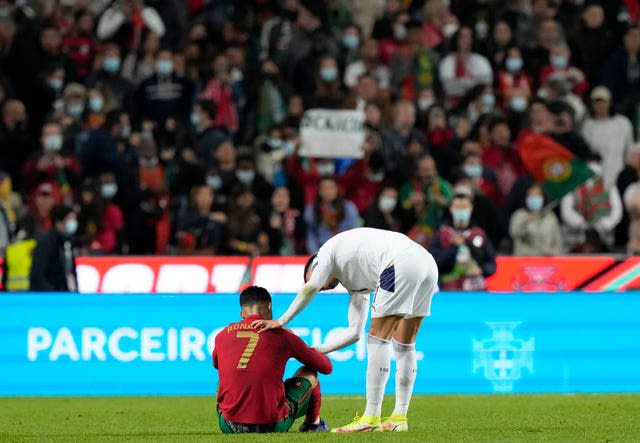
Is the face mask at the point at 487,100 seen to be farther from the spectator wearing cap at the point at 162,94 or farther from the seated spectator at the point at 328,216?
the spectator wearing cap at the point at 162,94

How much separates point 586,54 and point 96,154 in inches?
314

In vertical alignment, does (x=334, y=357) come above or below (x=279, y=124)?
below

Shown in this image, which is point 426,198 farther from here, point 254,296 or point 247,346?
point 247,346

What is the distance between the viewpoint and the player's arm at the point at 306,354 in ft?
A: 38.5

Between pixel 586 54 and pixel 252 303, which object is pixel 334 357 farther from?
pixel 586 54

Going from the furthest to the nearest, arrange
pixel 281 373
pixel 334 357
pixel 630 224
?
pixel 630 224 → pixel 334 357 → pixel 281 373

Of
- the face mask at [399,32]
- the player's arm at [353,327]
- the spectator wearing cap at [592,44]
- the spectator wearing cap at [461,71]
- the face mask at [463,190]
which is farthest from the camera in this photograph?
the spectator wearing cap at [592,44]

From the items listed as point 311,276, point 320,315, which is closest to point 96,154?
point 320,315

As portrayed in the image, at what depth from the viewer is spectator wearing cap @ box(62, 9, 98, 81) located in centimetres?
2361

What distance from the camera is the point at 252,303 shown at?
11.7 meters

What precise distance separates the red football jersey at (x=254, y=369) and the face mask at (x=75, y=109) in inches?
447

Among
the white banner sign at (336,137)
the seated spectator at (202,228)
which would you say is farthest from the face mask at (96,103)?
the white banner sign at (336,137)

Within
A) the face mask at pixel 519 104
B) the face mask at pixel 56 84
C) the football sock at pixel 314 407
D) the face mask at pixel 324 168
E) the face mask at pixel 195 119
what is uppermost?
the face mask at pixel 56 84

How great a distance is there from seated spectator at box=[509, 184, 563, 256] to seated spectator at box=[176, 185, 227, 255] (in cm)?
388
